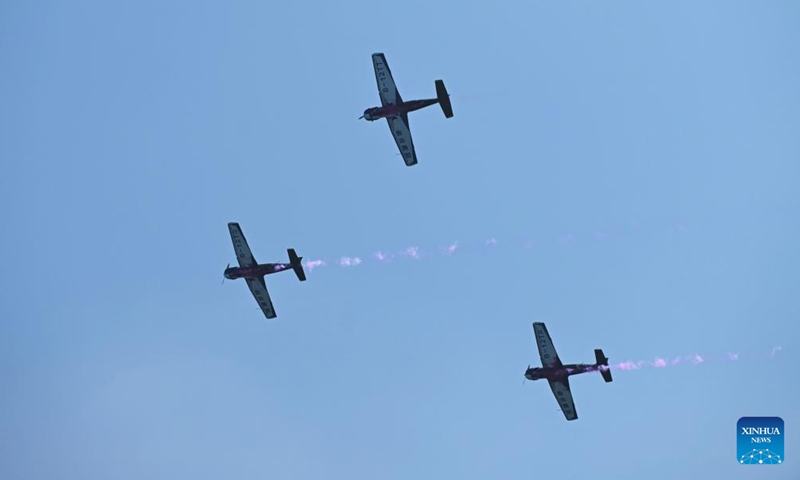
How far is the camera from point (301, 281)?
154 metres

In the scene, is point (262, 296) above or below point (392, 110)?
below

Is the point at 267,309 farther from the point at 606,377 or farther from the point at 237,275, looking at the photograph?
the point at 606,377

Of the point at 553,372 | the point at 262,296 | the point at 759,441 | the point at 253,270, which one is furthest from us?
the point at 262,296

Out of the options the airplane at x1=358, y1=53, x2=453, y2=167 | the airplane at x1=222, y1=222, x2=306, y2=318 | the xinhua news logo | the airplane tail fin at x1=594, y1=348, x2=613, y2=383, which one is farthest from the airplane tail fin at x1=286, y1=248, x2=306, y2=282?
the xinhua news logo

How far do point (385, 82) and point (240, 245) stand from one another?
96.4ft

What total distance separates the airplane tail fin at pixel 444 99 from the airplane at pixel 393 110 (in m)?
4.61

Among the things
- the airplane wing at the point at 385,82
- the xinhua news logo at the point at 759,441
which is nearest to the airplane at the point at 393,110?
the airplane wing at the point at 385,82

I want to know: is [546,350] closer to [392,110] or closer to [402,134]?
[402,134]

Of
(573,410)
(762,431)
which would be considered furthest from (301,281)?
(762,431)

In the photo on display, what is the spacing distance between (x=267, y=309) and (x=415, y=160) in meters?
31.5

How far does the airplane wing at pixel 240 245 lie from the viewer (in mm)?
160500

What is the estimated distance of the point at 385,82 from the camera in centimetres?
14325

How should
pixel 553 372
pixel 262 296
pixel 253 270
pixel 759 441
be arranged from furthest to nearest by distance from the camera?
1. pixel 262 296
2. pixel 253 270
3. pixel 553 372
4. pixel 759 441

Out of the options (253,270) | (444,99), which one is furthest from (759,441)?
(253,270)
